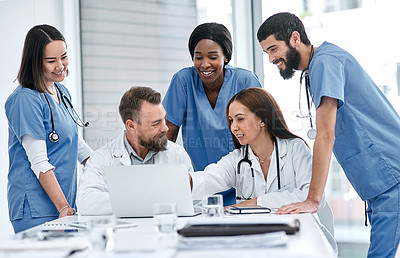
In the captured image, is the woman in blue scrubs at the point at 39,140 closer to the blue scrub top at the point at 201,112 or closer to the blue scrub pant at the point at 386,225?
the blue scrub top at the point at 201,112

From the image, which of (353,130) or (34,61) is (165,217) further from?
(34,61)

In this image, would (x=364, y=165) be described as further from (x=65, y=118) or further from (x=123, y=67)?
(x=123, y=67)

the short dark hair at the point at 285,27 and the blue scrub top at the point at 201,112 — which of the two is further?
the blue scrub top at the point at 201,112

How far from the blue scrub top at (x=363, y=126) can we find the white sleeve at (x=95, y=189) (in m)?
0.89

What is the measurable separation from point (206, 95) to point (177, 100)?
0.15m

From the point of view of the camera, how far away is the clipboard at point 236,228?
1.12 metres

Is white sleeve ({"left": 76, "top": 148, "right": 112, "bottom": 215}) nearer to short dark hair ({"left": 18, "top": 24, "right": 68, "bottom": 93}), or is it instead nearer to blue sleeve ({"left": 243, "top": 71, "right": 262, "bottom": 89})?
short dark hair ({"left": 18, "top": 24, "right": 68, "bottom": 93})

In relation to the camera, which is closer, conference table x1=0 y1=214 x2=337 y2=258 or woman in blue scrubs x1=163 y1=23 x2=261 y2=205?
conference table x1=0 y1=214 x2=337 y2=258

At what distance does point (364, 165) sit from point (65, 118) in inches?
51.6

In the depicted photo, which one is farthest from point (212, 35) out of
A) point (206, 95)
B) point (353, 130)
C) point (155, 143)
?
point (353, 130)

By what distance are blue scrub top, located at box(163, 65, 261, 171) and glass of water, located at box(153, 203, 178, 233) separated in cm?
108

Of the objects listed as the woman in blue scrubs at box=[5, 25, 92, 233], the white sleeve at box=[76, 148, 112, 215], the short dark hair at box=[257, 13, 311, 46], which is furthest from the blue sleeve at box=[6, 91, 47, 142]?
the short dark hair at box=[257, 13, 311, 46]

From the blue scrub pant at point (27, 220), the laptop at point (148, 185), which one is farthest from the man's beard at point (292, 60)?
the blue scrub pant at point (27, 220)

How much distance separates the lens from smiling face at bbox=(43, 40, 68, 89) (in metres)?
2.13
